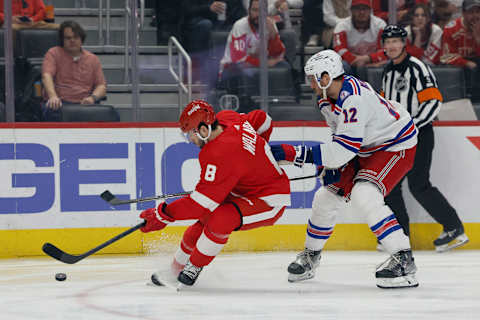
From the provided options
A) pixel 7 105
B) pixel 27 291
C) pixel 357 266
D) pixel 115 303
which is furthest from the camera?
pixel 7 105

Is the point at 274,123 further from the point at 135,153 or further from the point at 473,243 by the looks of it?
the point at 473,243

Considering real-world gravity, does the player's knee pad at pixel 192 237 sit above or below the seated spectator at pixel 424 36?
below

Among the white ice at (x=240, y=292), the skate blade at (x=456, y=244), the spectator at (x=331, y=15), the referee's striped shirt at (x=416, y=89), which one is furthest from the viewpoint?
the spectator at (x=331, y=15)

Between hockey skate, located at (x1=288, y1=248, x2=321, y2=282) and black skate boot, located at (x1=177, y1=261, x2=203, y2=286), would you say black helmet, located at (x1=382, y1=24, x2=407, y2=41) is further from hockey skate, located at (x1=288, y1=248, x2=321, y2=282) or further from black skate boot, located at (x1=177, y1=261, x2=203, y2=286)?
black skate boot, located at (x1=177, y1=261, x2=203, y2=286)

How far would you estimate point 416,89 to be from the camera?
5559mm

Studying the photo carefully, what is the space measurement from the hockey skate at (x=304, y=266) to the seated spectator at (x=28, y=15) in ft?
7.95

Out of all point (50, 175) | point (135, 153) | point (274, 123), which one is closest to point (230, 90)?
point (274, 123)

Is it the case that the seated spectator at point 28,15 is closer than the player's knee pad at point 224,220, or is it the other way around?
the player's knee pad at point 224,220

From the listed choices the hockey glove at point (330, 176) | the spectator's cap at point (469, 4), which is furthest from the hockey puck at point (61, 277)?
Result: the spectator's cap at point (469, 4)

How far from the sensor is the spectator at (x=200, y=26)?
5754mm

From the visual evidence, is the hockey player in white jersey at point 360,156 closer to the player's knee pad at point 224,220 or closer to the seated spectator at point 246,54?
the player's knee pad at point 224,220

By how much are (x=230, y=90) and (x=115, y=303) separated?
2.46 metres

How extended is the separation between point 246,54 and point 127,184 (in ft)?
3.99

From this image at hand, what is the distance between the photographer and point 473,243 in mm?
5824
